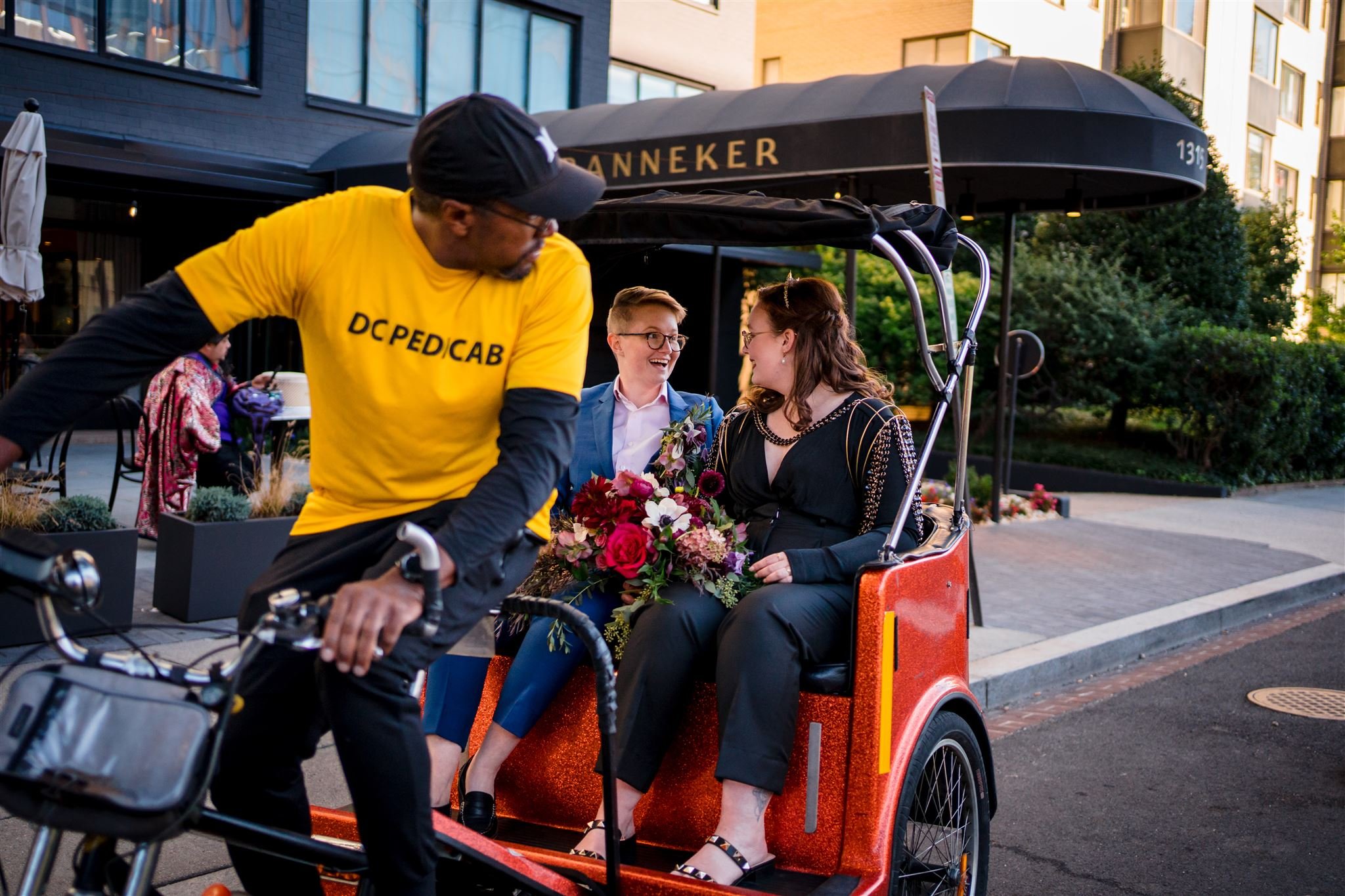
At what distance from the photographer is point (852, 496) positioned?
3.76 meters

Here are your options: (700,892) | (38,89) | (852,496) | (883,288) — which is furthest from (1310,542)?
(38,89)

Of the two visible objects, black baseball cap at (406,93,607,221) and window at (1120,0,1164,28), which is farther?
window at (1120,0,1164,28)

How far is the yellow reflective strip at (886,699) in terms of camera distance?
120 inches

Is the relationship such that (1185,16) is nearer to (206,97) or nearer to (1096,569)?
(206,97)

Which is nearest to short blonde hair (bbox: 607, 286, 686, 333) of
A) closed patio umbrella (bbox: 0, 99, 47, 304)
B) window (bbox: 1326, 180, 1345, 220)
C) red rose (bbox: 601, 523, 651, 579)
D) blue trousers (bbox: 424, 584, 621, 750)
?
red rose (bbox: 601, 523, 651, 579)

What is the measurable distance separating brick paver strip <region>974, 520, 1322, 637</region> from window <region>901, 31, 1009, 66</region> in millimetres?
16035

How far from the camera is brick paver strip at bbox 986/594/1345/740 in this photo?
6188mm

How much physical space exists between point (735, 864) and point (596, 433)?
178 centimetres

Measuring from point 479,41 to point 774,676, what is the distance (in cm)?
1542

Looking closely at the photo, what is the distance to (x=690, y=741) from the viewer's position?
10.8ft

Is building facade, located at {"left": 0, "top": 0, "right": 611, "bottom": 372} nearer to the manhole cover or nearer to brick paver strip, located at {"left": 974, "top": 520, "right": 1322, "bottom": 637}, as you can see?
brick paver strip, located at {"left": 974, "top": 520, "right": 1322, "bottom": 637}

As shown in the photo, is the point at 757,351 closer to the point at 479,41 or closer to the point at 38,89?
the point at 38,89

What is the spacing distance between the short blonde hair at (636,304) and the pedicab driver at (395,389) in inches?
88.9

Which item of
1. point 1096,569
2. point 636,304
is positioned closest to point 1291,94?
point 1096,569
